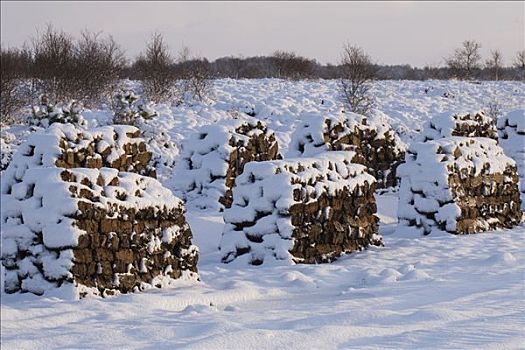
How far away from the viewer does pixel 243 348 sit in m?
4.67

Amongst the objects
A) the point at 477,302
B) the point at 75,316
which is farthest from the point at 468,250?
the point at 75,316

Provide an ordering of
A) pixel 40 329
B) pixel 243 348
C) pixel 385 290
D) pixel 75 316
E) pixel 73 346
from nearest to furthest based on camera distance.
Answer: pixel 243 348 → pixel 73 346 → pixel 40 329 → pixel 75 316 → pixel 385 290

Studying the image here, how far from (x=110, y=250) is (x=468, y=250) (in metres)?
4.79

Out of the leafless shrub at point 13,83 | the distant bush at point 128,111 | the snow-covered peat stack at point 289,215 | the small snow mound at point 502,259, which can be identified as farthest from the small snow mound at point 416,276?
the leafless shrub at point 13,83

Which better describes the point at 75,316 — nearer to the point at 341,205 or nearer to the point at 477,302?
the point at 477,302

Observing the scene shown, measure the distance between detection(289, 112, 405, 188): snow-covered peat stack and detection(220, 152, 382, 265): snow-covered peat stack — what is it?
139 inches

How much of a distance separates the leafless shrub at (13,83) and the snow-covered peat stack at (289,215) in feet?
A: 52.8

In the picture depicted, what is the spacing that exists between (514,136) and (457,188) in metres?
5.08

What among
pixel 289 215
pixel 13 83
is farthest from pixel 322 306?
pixel 13 83

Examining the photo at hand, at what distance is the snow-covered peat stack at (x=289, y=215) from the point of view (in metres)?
8.97

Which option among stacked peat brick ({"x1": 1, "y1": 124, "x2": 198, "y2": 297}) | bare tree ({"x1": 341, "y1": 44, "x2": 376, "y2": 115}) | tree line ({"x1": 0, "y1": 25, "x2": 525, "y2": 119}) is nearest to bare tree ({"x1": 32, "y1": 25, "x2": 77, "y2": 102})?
tree line ({"x1": 0, "y1": 25, "x2": 525, "y2": 119})

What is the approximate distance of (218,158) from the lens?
43.7 ft

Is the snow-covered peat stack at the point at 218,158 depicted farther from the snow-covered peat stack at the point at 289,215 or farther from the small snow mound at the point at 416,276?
the small snow mound at the point at 416,276

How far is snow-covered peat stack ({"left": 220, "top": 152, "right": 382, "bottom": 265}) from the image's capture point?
897 cm
